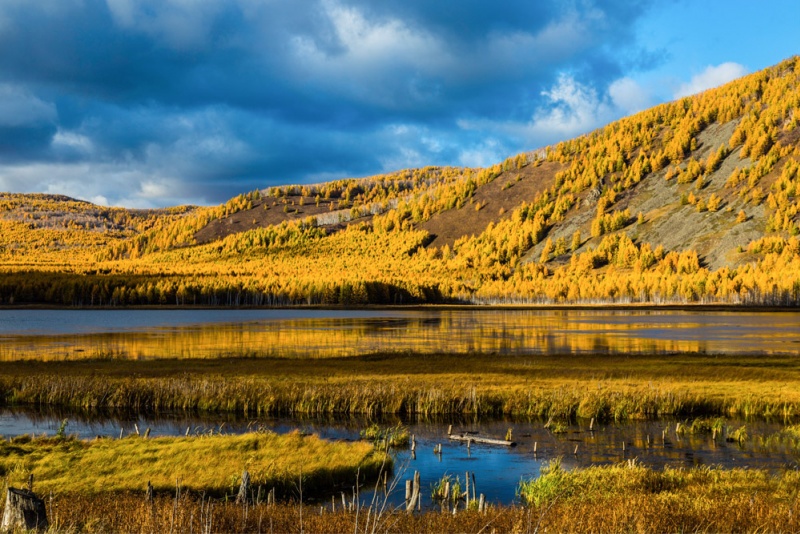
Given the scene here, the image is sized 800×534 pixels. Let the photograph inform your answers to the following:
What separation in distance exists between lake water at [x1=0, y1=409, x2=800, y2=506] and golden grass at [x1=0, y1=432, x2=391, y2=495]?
6.41ft

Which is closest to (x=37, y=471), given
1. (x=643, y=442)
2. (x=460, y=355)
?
(x=643, y=442)

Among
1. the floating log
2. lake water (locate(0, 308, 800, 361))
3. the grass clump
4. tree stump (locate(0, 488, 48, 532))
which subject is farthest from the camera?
lake water (locate(0, 308, 800, 361))

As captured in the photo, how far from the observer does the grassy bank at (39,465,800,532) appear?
15812mm

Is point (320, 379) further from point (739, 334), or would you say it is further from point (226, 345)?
point (739, 334)

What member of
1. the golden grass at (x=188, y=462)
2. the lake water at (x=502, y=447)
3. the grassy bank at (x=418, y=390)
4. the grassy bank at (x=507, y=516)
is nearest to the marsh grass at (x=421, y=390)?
the grassy bank at (x=418, y=390)

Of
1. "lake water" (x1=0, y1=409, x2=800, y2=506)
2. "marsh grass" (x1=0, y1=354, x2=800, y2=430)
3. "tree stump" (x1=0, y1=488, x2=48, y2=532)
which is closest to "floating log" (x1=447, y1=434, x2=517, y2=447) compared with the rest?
"lake water" (x1=0, y1=409, x2=800, y2=506)

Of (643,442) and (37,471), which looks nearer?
(37,471)

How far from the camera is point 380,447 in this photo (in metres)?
32.9

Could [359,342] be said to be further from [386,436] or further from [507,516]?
[507,516]

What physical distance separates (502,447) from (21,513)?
23.6 m

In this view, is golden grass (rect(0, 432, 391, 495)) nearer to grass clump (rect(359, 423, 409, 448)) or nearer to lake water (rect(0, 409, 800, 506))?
grass clump (rect(359, 423, 409, 448))

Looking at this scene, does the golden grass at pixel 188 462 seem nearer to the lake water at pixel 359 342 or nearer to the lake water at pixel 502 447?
the lake water at pixel 502 447

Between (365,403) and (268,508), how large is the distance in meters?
24.7

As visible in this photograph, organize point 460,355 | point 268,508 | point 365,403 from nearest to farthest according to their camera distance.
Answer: point 268,508
point 365,403
point 460,355
